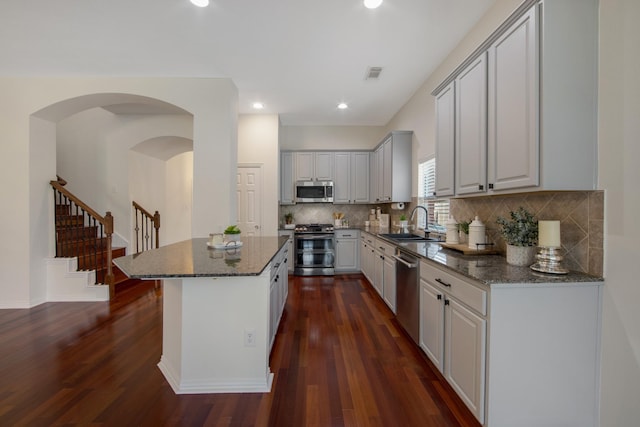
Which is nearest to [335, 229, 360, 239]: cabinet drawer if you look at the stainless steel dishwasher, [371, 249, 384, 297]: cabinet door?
[371, 249, 384, 297]: cabinet door

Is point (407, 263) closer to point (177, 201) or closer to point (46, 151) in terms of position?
point (46, 151)

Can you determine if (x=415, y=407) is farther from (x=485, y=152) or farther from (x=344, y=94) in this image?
(x=344, y=94)

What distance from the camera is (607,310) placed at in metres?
1.52

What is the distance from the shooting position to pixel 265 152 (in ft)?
17.1

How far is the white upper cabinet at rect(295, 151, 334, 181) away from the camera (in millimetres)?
5820

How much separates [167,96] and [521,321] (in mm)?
4403

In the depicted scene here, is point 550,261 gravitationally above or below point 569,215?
below

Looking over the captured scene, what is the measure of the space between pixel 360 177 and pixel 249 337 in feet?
14.4

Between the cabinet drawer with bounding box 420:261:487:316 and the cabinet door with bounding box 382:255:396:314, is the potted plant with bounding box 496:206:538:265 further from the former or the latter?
the cabinet door with bounding box 382:255:396:314

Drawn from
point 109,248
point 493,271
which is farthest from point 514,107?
point 109,248

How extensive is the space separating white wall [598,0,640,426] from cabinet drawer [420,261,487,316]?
637 millimetres

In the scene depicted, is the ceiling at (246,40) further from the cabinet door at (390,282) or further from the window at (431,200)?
the cabinet door at (390,282)

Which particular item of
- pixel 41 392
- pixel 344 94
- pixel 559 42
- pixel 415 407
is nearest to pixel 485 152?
pixel 559 42

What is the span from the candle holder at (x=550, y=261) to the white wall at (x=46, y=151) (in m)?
3.33
